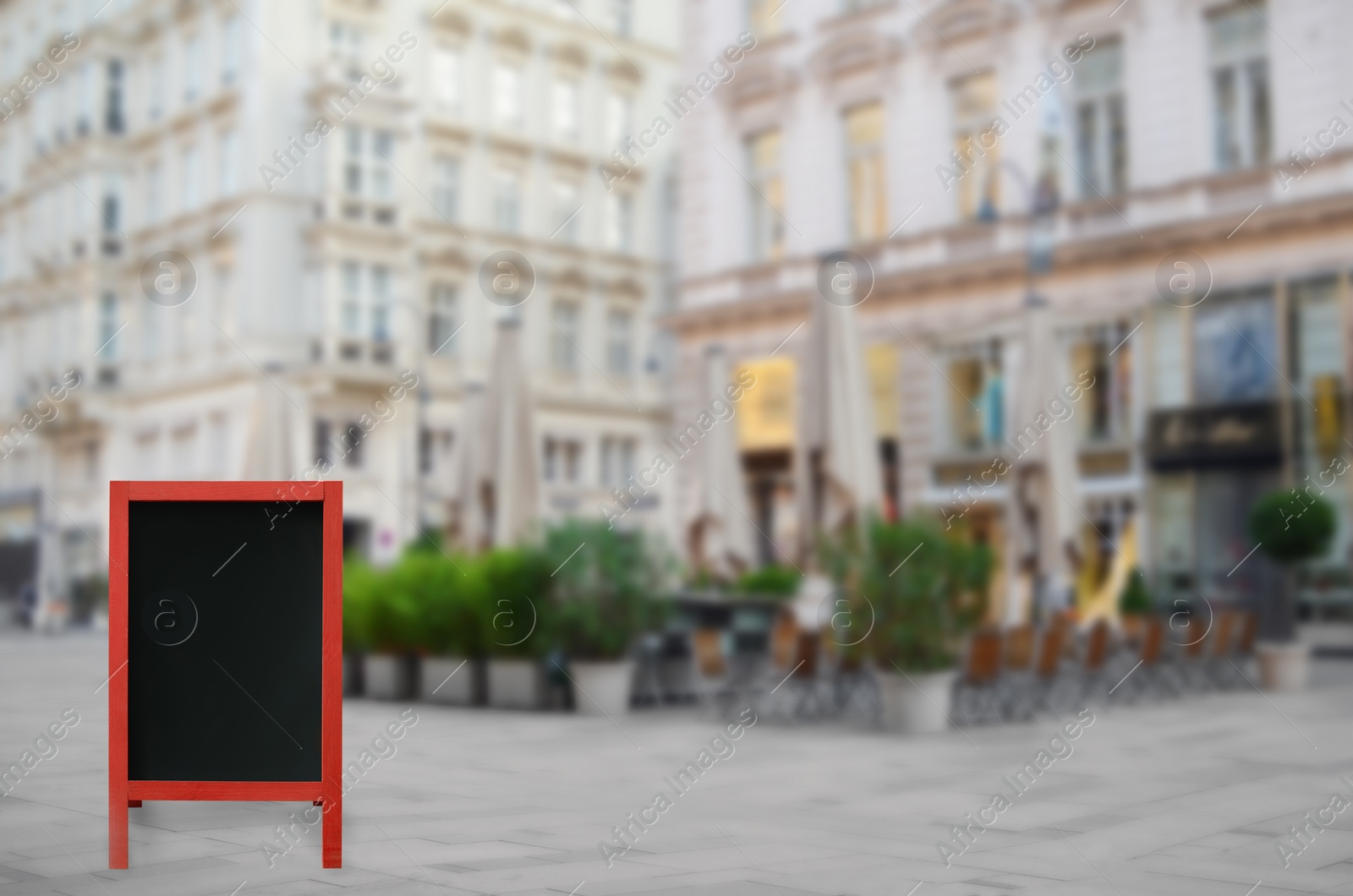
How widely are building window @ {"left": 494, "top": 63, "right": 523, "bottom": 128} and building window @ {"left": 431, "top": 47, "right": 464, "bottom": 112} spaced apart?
4.29ft

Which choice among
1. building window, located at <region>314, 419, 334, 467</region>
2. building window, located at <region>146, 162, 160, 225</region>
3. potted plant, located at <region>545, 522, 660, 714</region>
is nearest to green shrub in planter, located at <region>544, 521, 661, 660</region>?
potted plant, located at <region>545, 522, 660, 714</region>

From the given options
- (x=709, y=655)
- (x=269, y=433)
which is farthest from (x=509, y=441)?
(x=269, y=433)

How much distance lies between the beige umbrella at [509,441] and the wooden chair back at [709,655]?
3.80m

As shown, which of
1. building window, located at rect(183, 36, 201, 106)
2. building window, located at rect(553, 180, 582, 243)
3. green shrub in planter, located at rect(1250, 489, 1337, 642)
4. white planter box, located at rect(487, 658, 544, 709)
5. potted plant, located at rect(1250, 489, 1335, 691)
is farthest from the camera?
building window, located at rect(553, 180, 582, 243)

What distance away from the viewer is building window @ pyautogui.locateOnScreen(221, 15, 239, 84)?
42.9 m

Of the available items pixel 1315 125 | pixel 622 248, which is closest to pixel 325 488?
pixel 1315 125

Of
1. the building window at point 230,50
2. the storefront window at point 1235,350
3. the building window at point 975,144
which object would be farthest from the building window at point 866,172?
the building window at point 230,50

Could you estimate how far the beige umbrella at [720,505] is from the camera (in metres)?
19.3

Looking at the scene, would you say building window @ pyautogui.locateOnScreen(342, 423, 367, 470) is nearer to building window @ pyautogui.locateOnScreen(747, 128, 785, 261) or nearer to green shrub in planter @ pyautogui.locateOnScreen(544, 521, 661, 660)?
building window @ pyautogui.locateOnScreen(747, 128, 785, 261)

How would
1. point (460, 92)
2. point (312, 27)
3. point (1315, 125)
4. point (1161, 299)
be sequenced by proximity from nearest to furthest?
point (1315, 125)
point (1161, 299)
point (312, 27)
point (460, 92)

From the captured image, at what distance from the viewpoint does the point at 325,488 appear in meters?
6.71

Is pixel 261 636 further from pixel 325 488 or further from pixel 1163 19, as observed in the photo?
pixel 1163 19

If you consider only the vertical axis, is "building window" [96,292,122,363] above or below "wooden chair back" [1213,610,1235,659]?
above

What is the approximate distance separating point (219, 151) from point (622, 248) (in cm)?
1302
